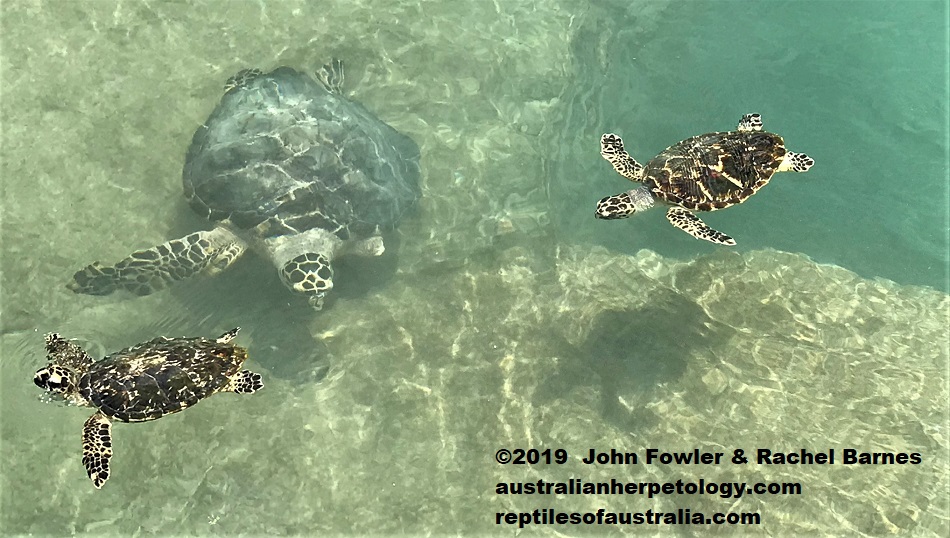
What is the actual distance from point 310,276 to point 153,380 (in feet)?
6.19

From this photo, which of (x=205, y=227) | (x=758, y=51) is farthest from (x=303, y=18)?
(x=758, y=51)

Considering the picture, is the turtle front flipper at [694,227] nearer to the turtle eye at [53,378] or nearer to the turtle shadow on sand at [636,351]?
the turtle shadow on sand at [636,351]

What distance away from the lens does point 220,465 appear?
5547 millimetres

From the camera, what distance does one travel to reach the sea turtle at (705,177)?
239 inches

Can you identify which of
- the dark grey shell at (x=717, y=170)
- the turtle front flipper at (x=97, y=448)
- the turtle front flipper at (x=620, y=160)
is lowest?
the turtle front flipper at (x=97, y=448)

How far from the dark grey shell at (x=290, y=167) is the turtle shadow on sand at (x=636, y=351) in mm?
2721

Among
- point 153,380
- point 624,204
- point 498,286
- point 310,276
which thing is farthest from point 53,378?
point 624,204

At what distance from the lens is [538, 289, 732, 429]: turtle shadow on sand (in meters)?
6.22

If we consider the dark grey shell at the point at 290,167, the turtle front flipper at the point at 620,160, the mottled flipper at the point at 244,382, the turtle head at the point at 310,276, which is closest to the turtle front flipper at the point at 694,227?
the turtle front flipper at the point at 620,160

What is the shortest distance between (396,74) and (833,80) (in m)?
6.95

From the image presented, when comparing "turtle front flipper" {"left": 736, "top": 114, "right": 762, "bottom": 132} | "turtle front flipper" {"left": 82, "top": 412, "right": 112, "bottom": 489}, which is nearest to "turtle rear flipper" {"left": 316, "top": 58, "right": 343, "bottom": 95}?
"turtle front flipper" {"left": 82, "top": 412, "right": 112, "bottom": 489}

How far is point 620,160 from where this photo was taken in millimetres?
6766

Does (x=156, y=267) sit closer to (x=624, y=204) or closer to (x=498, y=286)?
(x=498, y=286)

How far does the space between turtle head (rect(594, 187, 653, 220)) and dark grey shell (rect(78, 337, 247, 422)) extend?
12.9 feet
